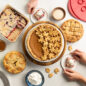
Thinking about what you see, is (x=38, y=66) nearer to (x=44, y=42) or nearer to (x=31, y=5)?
(x=44, y=42)

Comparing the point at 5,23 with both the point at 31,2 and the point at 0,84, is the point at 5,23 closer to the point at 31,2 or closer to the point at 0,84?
the point at 31,2

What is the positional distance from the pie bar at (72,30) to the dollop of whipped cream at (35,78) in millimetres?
311

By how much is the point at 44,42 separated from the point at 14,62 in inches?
9.3

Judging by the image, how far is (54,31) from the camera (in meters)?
1.28

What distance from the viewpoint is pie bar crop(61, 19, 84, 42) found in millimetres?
1322

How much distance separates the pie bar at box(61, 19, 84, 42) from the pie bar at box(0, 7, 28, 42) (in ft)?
0.89

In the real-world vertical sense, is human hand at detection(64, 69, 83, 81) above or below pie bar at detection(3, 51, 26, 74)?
below

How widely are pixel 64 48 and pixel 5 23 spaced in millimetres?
421

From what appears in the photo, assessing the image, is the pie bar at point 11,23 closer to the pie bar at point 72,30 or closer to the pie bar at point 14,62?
the pie bar at point 14,62

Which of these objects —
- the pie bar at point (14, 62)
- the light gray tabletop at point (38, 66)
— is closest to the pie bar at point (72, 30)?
the light gray tabletop at point (38, 66)

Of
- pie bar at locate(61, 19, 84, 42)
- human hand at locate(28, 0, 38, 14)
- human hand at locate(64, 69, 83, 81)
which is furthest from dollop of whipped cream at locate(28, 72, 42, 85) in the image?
human hand at locate(28, 0, 38, 14)

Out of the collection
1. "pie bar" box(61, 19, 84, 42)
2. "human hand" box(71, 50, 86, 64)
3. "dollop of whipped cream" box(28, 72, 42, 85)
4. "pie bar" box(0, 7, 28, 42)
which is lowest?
"dollop of whipped cream" box(28, 72, 42, 85)

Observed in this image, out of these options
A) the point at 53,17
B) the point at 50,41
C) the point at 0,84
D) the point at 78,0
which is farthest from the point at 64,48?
the point at 0,84

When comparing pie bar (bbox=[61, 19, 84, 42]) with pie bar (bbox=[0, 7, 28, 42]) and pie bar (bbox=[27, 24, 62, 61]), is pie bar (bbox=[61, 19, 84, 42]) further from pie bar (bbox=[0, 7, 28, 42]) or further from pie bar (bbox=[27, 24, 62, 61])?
pie bar (bbox=[0, 7, 28, 42])
